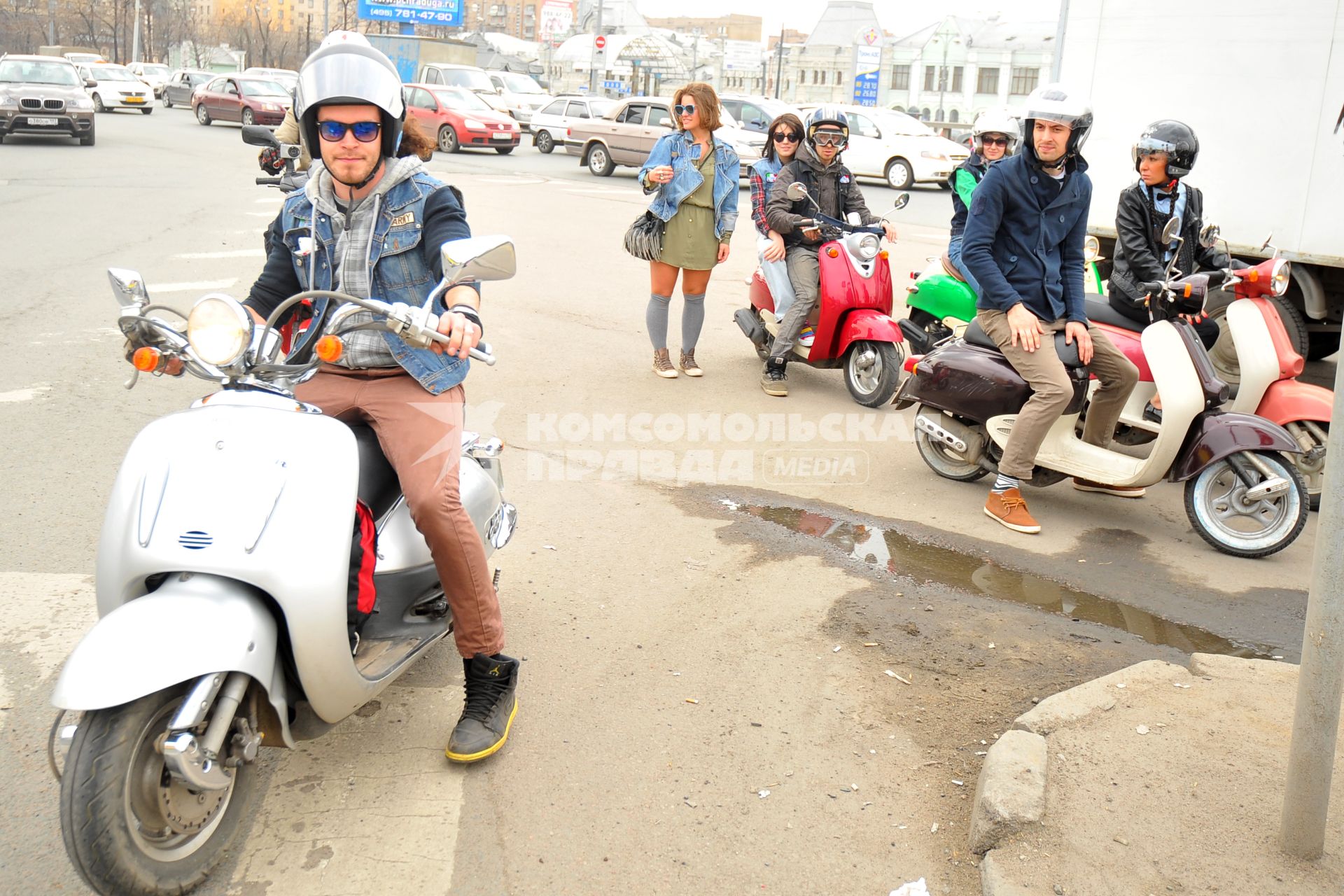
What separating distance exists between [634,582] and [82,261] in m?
8.62

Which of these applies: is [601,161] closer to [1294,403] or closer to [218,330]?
[1294,403]

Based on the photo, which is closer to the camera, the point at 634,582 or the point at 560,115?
the point at 634,582

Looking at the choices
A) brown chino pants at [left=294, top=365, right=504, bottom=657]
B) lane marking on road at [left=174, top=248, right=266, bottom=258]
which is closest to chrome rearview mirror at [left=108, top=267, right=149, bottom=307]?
brown chino pants at [left=294, top=365, right=504, bottom=657]

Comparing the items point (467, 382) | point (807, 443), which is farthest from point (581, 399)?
point (807, 443)

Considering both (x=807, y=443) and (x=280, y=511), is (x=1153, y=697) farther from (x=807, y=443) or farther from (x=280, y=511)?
(x=807, y=443)

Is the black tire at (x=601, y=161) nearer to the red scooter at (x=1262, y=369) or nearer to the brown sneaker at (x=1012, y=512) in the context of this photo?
the red scooter at (x=1262, y=369)

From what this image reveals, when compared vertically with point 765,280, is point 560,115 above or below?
above

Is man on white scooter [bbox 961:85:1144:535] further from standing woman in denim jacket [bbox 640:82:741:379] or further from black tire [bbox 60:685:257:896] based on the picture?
black tire [bbox 60:685:257:896]

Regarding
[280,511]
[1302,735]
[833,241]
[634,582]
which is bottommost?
[634,582]

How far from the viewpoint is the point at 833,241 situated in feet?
25.1

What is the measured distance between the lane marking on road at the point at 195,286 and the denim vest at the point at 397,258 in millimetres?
6843

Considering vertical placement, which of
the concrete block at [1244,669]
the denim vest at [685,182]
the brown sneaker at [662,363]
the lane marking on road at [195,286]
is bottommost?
the concrete block at [1244,669]

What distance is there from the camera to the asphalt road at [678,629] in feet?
9.77

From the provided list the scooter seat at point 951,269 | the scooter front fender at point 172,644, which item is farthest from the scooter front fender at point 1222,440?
the scooter front fender at point 172,644
